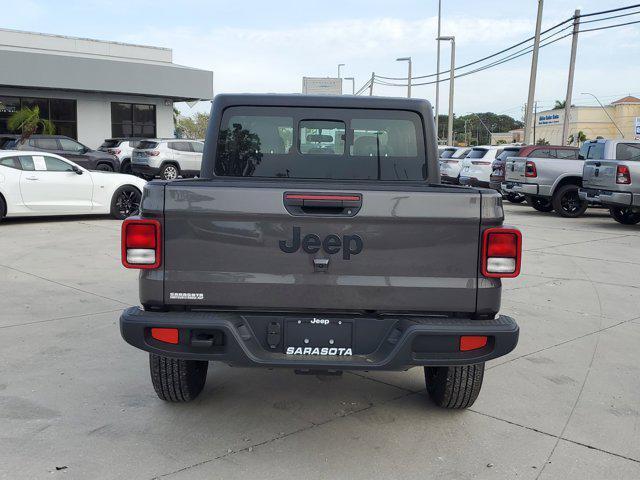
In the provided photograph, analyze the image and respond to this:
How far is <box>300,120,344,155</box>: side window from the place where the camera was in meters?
4.73

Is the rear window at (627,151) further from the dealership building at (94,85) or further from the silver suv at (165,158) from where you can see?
the dealership building at (94,85)

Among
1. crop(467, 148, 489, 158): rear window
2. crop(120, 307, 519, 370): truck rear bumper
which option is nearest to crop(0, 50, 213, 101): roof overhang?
crop(467, 148, 489, 158): rear window

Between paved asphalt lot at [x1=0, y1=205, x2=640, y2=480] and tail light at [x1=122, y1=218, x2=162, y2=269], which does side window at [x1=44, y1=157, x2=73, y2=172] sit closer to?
paved asphalt lot at [x1=0, y1=205, x2=640, y2=480]

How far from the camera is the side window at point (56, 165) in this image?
1345 centimetres

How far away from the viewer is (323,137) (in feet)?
15.6

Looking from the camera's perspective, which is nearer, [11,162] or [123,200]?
[11,162]

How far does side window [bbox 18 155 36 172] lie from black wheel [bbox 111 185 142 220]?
67.7 inches

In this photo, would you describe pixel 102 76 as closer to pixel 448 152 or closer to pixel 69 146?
pixel 69 146

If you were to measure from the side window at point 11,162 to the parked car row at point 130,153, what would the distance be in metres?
9.30

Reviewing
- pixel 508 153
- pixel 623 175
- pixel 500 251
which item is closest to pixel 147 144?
pixel 508 153

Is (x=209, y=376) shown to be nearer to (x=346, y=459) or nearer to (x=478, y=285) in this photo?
(x=346, y=459)

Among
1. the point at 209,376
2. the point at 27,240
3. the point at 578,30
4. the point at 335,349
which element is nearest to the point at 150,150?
the point at 27,240

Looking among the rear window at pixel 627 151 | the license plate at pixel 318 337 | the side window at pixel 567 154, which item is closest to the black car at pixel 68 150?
the side window at pixel 567 154

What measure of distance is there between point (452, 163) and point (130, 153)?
12107mm
